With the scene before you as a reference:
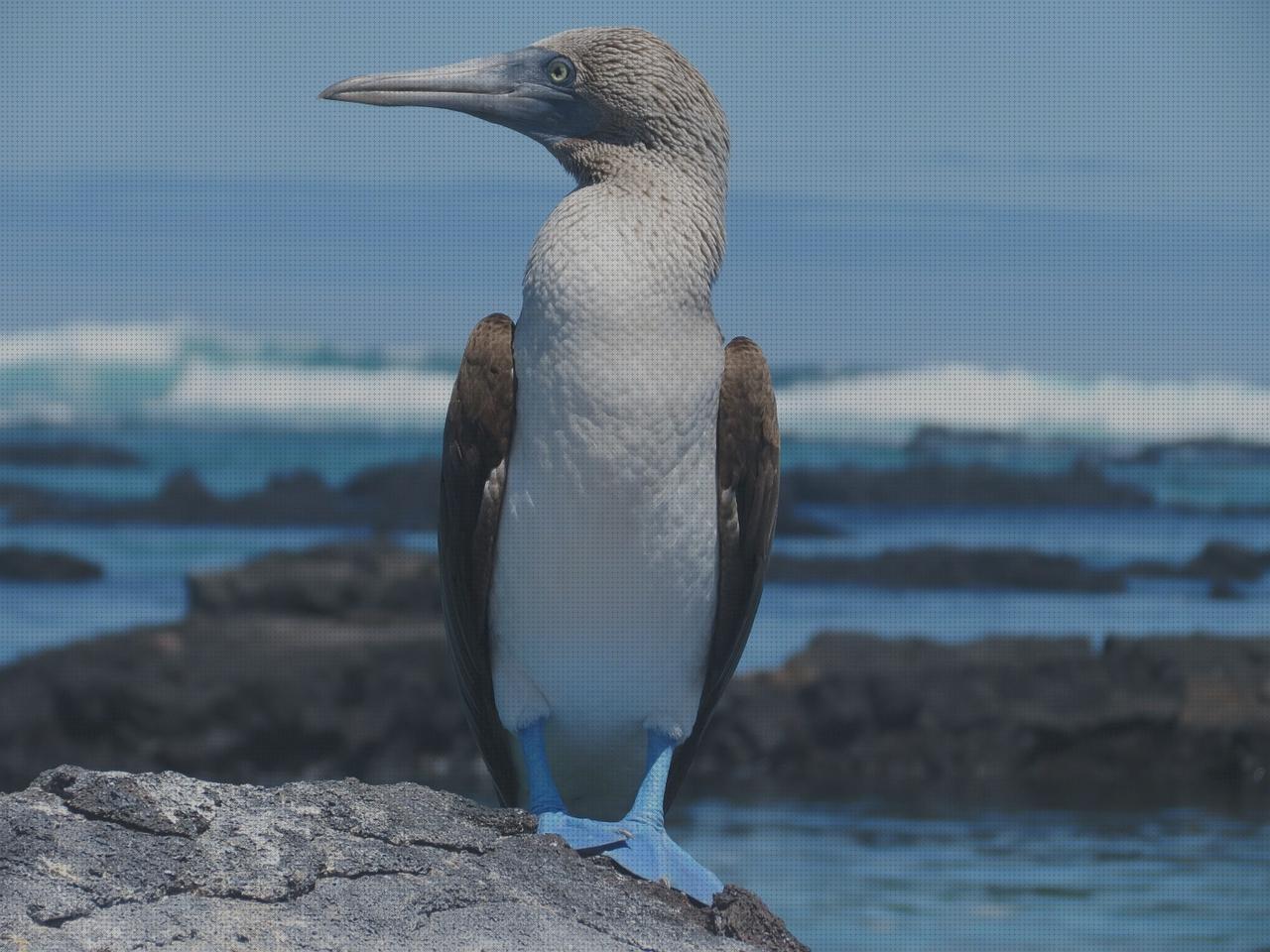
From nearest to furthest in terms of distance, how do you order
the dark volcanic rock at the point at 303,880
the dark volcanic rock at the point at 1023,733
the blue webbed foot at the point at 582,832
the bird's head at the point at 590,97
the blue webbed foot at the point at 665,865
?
the dark volcanic rock at the point at 303,880, the blue webbed foot at the point at 665,865, the blue webbed foot at the point at 582,832, the bird's head at the point at 590,97, the dark volcanic rock at the point at 1023,733

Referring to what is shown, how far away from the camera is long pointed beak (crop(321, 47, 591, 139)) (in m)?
5.96

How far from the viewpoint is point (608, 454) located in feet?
17.9

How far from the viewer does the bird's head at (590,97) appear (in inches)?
229

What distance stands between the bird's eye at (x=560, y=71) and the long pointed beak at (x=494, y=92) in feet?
0.09

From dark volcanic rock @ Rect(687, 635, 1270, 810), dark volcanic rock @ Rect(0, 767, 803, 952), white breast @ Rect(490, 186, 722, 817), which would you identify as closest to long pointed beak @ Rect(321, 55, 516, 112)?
white breast @ Rect(490, 186, 722, 817)

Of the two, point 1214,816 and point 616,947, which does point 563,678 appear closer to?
point 616,947

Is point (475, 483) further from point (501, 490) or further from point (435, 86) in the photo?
point (435, 86)

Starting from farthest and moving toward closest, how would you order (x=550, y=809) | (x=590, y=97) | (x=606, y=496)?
(x=590, y=97) → (x=550, y=809) → (x=606, y=496)

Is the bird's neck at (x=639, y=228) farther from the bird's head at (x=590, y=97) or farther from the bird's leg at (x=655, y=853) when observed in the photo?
Answer: the bird's leg at (x=655, y=853)

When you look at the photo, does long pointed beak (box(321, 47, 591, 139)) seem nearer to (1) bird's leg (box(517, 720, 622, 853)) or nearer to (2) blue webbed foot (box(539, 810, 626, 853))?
(1) bird's leg (box(517, 720, 622, 853))

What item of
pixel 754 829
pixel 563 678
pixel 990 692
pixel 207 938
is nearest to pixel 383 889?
pixel 207 938

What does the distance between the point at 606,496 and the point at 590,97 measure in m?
1.45

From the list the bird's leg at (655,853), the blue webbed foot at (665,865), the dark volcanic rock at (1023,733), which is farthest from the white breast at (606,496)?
the dark volcanic rock at (1023,733)

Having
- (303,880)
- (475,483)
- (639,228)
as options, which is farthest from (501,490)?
(303,880)
